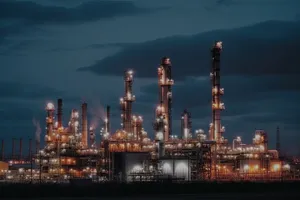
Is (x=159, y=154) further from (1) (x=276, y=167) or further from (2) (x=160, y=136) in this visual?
(1) (x=276, y=167)

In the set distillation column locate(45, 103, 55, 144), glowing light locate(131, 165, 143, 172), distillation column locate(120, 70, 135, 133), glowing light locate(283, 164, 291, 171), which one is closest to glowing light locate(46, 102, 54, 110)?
distillation column locate(45, 103, 55, 144)

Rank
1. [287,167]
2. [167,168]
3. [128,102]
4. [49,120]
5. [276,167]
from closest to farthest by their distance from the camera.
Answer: [167,168] → [276,167] → [128,102] → [287,167] → [49,120]

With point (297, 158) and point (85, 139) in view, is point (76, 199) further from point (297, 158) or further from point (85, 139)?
point (297, 158)

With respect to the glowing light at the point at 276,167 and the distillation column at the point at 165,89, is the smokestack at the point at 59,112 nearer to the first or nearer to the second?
the distillation column at the point at 165,89

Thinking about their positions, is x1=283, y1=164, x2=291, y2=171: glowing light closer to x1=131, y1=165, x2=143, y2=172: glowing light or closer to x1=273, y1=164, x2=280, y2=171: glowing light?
x1=273, y1=164, x2=280, y2=171: glowing light

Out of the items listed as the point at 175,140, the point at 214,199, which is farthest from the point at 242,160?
the point at 214,199

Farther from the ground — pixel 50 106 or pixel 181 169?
pixel 50 106

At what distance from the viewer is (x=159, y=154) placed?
87312 millimetres

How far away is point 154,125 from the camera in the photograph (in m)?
93.4

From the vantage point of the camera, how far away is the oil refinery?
87.3 meters

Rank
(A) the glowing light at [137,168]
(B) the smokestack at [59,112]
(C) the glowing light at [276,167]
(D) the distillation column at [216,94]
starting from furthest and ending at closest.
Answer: (B) the smokestack at [59,112], (C) the glowing light at [276,167], (D) the distillation column at [216,94], (A) the glowing light at [137,168]

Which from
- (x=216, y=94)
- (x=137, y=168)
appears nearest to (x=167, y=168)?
(x=137, y=168)

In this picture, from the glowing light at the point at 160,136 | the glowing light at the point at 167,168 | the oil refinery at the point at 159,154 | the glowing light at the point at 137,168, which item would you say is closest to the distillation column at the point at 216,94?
the oil refinery at the point at 159,154

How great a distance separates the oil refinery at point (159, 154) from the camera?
286 feet
